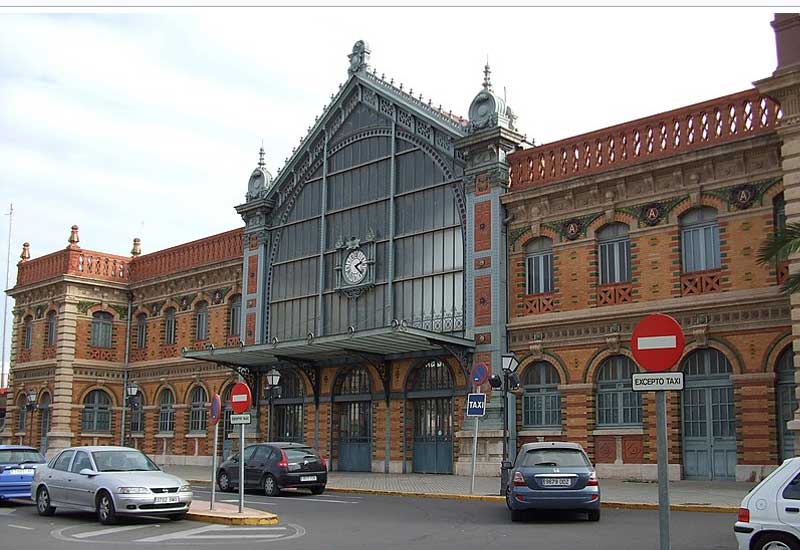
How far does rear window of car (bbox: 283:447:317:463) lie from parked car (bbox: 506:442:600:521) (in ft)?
27.9

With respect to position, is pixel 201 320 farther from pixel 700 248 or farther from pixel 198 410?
pixel 700 248

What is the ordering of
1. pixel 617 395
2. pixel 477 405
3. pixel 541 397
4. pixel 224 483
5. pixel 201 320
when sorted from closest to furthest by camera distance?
pixel 477 405, pixel 224 483, pixel 617 395, pixel 541 397, pixel 201 320

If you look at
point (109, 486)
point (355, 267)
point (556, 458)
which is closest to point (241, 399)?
point (109, 486)

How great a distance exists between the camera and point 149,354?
145ft

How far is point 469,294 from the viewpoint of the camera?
1185 inches

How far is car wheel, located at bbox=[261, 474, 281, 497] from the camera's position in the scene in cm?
2415

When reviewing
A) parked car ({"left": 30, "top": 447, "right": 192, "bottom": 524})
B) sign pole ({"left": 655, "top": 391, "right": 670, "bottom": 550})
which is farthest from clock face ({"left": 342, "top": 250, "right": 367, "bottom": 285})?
sign pole ({"left": 655, "top": 391, "right": 670, "bottom": 550})

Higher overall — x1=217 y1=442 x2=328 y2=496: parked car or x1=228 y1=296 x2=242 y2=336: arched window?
x1=228 y1=296 x2=242 y2=336: arched window

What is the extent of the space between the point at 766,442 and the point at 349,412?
50.3ft

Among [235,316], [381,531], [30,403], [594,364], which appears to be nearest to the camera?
[381,531]

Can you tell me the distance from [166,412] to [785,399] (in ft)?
92.4

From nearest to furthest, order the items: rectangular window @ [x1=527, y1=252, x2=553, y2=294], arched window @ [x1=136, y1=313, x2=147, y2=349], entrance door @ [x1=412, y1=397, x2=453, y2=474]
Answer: rectangular window @ [x1=527, y1=252, x2=553, y2=294] < entrance door @ [x1=412, y1=397, x2=453, y2=474] < arched window @ [x1=136, y1=313, x2=147, y2=349]

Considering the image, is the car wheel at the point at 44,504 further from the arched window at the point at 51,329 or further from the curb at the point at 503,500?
the arched window at the point at 51,329

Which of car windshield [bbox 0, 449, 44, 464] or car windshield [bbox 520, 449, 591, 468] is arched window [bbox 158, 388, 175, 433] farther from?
car windshield [bbox 520, 449, 591, 468]
